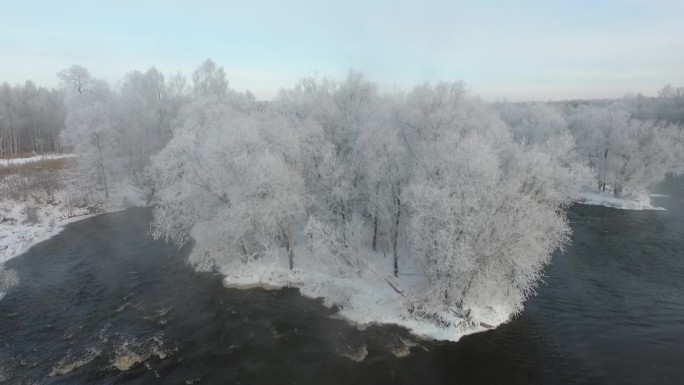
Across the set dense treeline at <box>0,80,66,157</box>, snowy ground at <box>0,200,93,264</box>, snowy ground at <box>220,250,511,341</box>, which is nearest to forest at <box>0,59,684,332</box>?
snowy ground at <box>220,250,511,341</box>

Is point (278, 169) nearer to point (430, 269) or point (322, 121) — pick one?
point (322, 121)

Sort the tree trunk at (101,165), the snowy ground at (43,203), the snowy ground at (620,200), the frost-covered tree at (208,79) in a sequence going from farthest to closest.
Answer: the frost-covered tree at (208,79) → the tree trunk at (101,165) → the snowy ground at (620,200) → the snowy ground at (43,203)

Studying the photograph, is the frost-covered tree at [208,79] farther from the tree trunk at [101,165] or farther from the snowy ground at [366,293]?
the snowy ground at [366,293]

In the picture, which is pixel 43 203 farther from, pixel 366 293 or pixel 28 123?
pixel 28 123

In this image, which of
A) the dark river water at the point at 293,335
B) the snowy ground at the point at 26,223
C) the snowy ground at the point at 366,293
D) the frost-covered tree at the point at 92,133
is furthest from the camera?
the frost-covered tree at the point at 92,133

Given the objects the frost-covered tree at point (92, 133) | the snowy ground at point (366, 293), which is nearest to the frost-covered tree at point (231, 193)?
the snowy ground at point (366, 293)

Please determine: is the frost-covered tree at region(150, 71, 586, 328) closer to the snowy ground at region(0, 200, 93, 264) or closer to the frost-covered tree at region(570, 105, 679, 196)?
the snowy ground at region(0, 200, 93, 264)

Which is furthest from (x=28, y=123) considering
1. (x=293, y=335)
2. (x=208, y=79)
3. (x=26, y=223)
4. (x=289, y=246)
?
(x=293, y=335)

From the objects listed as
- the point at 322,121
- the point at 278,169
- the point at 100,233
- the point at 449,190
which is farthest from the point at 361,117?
the point at 100,233
